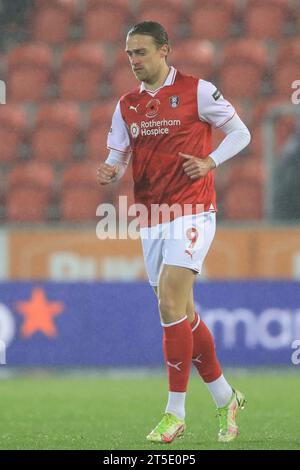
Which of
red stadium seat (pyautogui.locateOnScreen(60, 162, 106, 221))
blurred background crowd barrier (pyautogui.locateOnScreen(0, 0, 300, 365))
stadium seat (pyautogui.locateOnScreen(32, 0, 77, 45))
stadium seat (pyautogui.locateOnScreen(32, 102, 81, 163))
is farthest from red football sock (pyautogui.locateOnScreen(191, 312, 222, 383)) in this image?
stadium seat (pyautogui.locateOnScreen(32, 0, 77, 45))

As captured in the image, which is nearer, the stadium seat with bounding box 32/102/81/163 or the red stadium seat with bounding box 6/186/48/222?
the red stadium seat with bounding box 6/186/48/222

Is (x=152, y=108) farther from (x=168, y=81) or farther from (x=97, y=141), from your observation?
(x=97, y=141)

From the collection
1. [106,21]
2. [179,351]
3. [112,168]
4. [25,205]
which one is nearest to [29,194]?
[25,205]

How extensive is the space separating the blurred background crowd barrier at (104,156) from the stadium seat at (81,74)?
1cm

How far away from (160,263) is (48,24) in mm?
9142

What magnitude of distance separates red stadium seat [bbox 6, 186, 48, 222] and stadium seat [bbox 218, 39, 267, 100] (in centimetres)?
260

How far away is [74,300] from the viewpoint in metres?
10.3

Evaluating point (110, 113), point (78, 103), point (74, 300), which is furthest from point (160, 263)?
point (78, 103)

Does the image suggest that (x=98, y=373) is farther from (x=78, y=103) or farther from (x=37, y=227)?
(x=78, y=103)

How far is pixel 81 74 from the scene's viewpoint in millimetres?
13883

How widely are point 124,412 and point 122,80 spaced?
7.00 metres

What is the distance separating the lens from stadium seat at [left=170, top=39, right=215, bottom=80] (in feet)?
44.1

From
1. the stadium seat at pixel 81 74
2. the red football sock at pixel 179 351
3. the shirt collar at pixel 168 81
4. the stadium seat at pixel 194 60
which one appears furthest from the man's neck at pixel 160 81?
the stadium seat at pixel 81 74

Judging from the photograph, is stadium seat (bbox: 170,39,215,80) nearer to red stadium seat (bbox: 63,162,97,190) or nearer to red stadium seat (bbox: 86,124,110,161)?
red stadium seat (bbox: 86,124,110,161)
